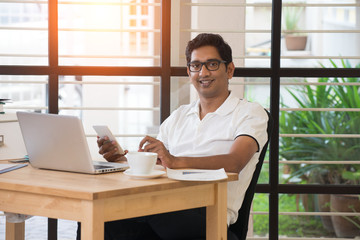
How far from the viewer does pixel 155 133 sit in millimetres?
3369

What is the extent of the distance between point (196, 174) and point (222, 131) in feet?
1.74

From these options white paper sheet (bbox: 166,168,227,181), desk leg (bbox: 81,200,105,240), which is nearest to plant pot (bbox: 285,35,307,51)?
white paper sheet (bbox: 166,168,227,181)

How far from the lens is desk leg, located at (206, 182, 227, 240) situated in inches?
78.4

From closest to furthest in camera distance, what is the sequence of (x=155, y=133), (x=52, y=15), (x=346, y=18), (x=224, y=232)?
1. (x=224, y=232)
2. (x=52, y=15)
3. (x=155, y=133)
4. (x=346, y=18)

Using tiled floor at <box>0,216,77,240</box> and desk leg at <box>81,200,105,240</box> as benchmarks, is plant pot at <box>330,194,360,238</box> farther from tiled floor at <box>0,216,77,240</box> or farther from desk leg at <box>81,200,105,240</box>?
desk leg at <box>81,200,105,240</box>

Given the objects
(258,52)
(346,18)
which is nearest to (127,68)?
(258,52)

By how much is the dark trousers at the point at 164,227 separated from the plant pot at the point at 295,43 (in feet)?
6.97

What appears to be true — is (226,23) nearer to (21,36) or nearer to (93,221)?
(21,36)

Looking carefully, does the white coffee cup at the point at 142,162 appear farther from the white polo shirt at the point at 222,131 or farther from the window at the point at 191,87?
the window at the point at 191,87

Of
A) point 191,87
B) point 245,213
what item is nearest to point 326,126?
point 191,87

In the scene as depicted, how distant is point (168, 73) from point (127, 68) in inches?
8.5

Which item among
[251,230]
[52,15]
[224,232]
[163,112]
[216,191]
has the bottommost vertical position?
[251,230]

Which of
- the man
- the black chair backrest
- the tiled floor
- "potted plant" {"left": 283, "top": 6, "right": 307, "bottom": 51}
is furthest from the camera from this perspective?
"potted plant" {"left": 283, "top": 6, "right": 307, "bottom": 51}

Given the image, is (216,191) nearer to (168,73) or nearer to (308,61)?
(168,73)
